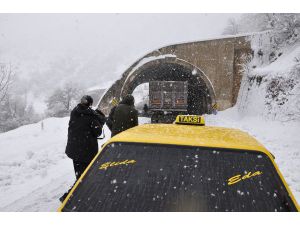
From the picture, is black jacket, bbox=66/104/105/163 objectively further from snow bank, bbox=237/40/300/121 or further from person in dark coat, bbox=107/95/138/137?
snow bank, bbox=237/40/300/121

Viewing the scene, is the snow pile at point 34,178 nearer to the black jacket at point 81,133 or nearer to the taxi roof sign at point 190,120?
the black jacket at point 81,133

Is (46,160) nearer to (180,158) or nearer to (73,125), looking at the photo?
(73,125)

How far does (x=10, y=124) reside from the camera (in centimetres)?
5097

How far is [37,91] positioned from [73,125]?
517 ft

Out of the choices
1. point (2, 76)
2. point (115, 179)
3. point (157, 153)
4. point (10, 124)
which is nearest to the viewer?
point (115, 179)

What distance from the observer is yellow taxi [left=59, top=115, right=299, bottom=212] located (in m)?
2.10

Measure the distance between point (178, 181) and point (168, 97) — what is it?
20573 millimetres

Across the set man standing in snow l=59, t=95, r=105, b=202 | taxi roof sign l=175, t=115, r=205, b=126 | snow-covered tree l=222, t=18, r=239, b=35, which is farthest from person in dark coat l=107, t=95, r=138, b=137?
snow-covered tree l=222, t=18, r=239, b=35

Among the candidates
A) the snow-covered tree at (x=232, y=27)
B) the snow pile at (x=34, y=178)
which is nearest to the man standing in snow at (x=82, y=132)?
the snow pile at (x=34, y=178)

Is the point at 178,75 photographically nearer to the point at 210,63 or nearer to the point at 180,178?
the point at 210,63

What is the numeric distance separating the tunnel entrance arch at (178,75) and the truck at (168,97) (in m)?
4.22

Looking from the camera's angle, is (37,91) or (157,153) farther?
(37,91)

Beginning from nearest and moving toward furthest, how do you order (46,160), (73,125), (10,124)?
1. (73,125)
2. (46,160)
3. (10,124)

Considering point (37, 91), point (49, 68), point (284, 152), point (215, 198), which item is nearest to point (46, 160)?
point (215, 198)
